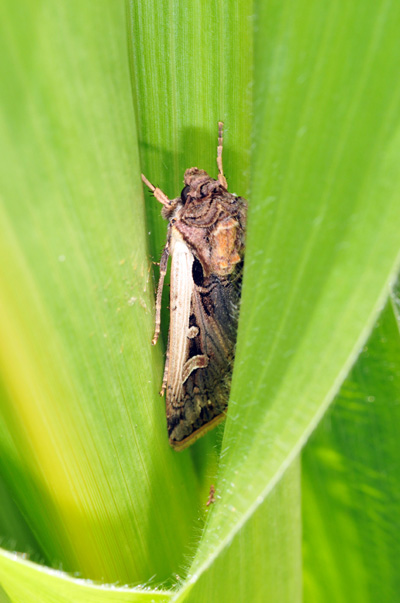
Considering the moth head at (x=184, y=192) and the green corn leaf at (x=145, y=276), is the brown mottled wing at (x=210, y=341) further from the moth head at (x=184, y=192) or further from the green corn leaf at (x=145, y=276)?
the green corn leaf at (x=145, y=276)

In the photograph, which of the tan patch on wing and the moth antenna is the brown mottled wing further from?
the moth antenna

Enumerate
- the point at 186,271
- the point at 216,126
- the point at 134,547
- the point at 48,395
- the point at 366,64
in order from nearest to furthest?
the point at 366,64 < the point at 48,395 < the point at 134,547 < the point at 216,126 < the point at 186,271

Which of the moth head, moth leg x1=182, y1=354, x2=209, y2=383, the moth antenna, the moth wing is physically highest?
the moth antenna

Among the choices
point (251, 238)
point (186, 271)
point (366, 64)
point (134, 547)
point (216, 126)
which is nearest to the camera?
point (366, 64)

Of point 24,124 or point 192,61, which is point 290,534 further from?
point 192,61

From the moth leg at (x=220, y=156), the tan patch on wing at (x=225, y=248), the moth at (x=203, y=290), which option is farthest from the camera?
the tan patch on wing at (x=225, y=248)

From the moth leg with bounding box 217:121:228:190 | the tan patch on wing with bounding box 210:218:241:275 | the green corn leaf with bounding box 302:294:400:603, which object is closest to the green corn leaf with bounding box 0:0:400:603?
the green corn leaf with bounding box 302:294:400:603

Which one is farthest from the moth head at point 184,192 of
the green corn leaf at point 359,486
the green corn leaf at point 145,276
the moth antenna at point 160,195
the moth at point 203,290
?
the green corn leaf at point 359,486

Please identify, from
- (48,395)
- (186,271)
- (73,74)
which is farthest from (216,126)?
(48,395)
